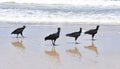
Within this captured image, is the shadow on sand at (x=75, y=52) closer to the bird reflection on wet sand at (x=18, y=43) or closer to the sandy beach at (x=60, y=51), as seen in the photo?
the sandy beach at (x=60, y=51)

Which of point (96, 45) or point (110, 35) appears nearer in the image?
point (96, 45)

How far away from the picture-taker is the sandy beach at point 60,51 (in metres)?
8.11

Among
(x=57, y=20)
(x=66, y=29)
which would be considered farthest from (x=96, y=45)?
(x=57, y=20)

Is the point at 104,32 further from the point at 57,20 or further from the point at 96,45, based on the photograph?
the point at 57,20

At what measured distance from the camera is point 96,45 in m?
10.8

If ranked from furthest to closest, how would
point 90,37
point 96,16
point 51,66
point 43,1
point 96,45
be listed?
point 43,1, point 96,16, point 90,37, point 96,45, point 51,66

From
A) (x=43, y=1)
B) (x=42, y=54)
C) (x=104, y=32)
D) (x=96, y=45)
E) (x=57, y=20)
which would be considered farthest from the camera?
(x=43, y=1)

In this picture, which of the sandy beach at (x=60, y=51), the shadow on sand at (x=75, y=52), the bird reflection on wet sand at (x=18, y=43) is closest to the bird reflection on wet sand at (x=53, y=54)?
the sandy beach at (x=60, y=51)

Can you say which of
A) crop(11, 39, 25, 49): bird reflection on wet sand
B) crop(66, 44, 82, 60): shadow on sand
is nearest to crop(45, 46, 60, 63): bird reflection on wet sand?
crop(66, 44, 82, 60): shadow on sand

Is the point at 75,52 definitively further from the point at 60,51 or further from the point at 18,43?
the point at 18,43

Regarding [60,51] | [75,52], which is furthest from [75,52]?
[60,51]

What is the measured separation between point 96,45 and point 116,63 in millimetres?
2572

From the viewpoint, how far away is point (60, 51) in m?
9.89

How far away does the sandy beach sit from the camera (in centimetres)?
811
